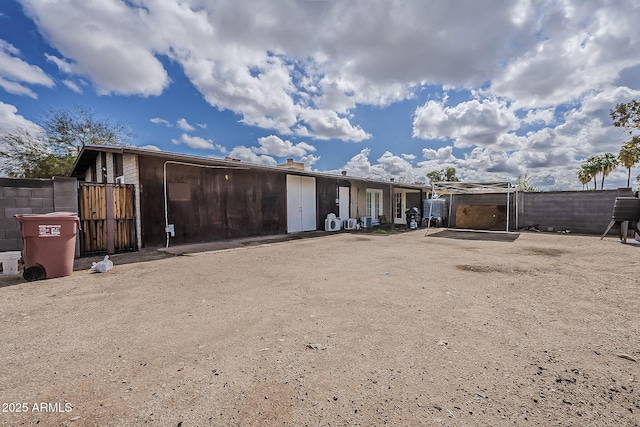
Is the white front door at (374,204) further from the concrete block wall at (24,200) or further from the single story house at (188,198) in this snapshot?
the concrete block wall at (24,200)

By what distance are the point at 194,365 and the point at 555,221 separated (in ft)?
50.7

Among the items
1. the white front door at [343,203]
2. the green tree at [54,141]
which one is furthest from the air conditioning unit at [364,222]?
the green tree at [54,141]

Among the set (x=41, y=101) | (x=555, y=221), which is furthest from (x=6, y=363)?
(x=41, y=101)

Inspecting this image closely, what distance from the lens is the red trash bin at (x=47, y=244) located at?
4383mm

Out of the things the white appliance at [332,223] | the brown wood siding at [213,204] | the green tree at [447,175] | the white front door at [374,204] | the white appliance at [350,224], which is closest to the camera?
the brown wood siding at [213,204]

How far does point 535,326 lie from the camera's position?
268 centimetres

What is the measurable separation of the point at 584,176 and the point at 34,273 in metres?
40.1

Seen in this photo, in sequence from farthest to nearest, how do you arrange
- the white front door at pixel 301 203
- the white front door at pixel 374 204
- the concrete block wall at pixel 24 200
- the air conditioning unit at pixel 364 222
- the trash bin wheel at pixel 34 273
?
the white front door at pixel 374 204
the air conditioning unit at pixel 364 222
the white front door at pixel 301 203
the concrete block wall at pixel 24 200
the trash bin wheel at pixel 34 273

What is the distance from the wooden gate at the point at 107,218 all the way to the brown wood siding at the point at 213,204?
0.31m

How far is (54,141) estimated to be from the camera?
51.4ft

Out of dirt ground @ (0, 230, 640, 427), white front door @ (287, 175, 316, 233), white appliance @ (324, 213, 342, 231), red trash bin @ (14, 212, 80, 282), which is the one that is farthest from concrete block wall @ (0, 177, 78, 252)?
white appliance @ (324, 213, 342, 231)

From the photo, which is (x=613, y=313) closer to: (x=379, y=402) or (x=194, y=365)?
(x=379, y=402)

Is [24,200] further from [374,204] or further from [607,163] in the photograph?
[607,163]

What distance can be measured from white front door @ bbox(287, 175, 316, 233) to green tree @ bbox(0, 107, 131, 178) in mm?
11257
